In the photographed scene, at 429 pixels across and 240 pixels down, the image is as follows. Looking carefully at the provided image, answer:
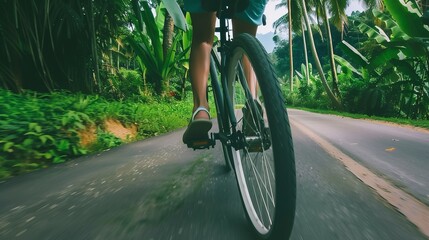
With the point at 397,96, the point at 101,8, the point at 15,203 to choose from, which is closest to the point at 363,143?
the point at 15,203

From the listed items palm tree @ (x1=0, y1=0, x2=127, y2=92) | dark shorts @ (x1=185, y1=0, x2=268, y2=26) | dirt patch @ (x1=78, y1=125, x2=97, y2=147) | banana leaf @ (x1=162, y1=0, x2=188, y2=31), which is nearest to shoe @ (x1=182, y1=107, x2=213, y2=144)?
dark shorts @ (x1=185, y1=0, x2=268, y2=26)

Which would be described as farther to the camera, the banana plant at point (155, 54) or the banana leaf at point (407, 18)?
the banana leaf at point (407, 18)

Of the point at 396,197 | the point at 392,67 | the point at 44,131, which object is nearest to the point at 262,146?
the point at 396,197

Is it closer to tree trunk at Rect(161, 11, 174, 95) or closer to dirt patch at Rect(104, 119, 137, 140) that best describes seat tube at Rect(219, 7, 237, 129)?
dirt patch at Rect(104, 119, 137, 140)

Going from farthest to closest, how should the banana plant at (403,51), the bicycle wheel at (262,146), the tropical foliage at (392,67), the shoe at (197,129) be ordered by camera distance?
1. the tropical foliage at (392,67)
2. the banana plant at (403,51)
3. the shoe at (197,129)
4. the bicycle wheel at (262,146)

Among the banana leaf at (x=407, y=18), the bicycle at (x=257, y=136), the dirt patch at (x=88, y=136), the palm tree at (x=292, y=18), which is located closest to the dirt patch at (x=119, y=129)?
the dirt patch at (x=88, y=136)

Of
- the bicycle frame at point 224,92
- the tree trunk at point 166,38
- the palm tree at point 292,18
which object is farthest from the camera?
the palm tree at point 292,18

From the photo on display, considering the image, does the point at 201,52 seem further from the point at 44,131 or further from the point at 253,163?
the point at 44,131

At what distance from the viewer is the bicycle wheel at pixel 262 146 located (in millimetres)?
945

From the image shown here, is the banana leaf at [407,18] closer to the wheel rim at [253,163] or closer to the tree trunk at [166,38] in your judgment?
the tree trunk at [166,38]

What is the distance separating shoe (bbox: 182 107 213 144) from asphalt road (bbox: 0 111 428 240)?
0.26 m

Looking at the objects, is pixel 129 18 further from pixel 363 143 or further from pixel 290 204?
pixel 290 204

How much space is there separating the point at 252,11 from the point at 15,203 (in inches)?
62.9

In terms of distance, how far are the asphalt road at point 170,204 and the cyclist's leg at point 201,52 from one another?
20.0 inches
